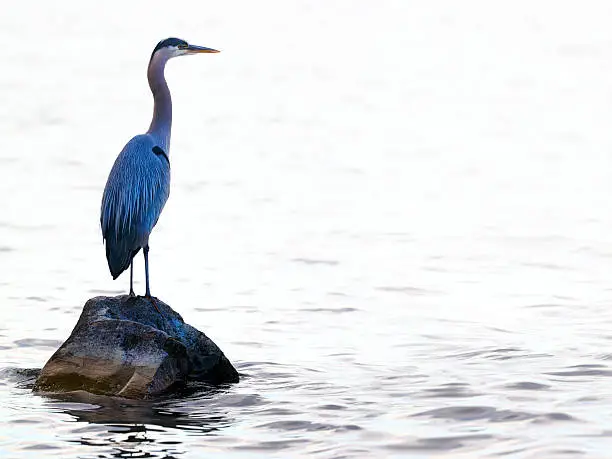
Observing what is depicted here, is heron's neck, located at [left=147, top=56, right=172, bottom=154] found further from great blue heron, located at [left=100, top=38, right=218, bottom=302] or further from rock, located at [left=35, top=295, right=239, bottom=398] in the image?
rock, located at [left=35, top=295, right=239, bottom=398]

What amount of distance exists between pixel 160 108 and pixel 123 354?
2706 millimetres

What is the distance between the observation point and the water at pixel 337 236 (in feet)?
35.8

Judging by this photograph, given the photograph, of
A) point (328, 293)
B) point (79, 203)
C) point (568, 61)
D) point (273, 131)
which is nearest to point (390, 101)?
point (273, 131)

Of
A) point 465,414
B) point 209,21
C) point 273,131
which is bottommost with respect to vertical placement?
point 465,414

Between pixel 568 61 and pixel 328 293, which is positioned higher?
pixel 568 61

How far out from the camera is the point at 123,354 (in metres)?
11.2

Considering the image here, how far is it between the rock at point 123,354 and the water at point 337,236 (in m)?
0.16

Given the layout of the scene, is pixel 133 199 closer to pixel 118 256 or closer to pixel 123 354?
pixel 118 256

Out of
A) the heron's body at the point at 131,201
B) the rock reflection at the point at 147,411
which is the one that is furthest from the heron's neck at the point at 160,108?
the rock reflection at the point at 147,411

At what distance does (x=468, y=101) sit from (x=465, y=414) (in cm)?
1795

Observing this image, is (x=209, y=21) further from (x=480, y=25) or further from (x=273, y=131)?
(x=273, y=131)

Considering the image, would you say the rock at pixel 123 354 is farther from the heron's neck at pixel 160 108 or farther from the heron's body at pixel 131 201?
the heron's neck at pixel 160 108

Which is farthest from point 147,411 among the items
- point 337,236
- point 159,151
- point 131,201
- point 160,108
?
point 337,236

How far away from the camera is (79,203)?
19.7 meters
